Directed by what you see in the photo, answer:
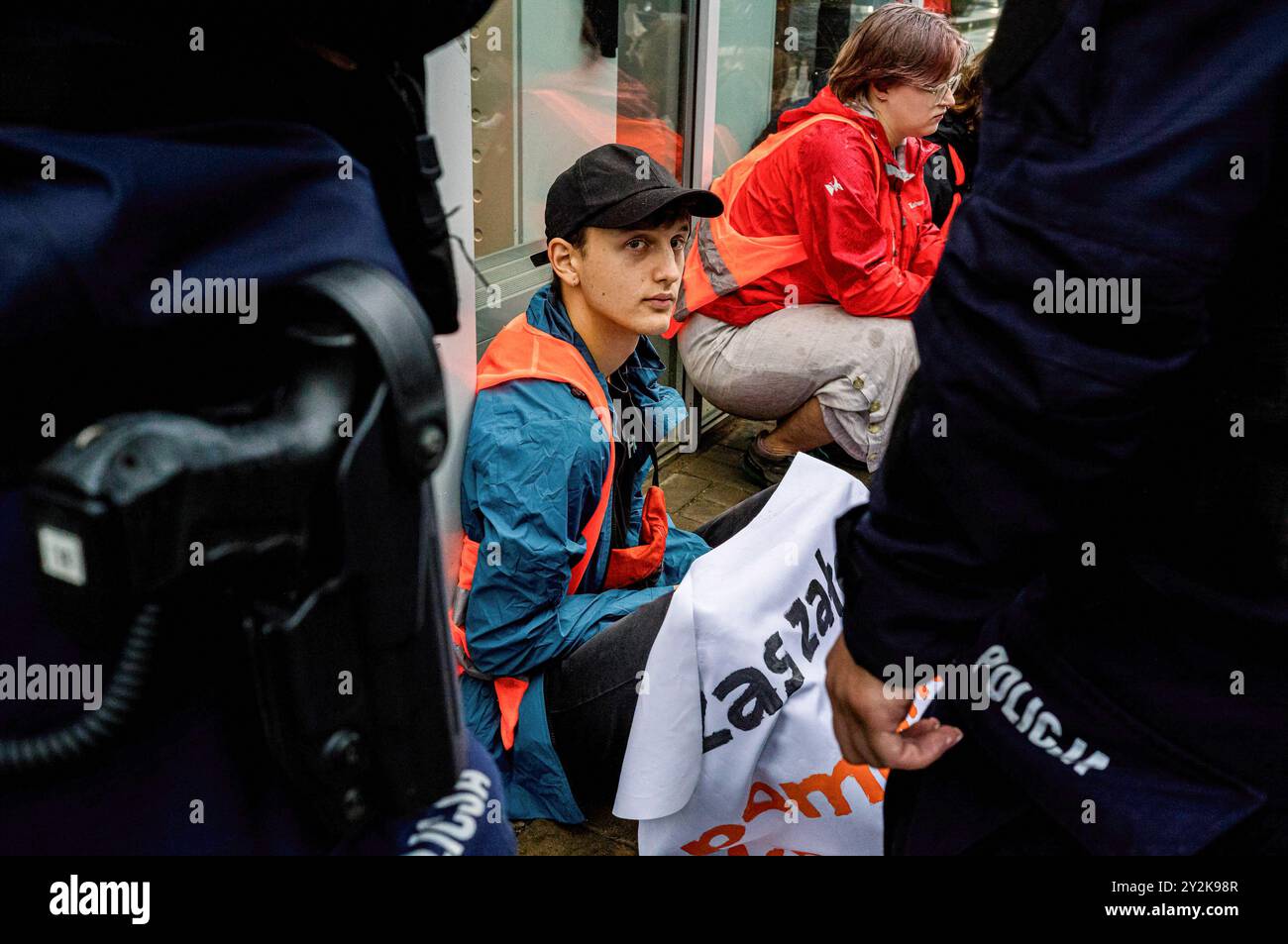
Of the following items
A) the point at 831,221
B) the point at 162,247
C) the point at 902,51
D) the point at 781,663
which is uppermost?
the point at 902,51

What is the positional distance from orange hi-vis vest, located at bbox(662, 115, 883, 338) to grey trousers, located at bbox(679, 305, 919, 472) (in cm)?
12

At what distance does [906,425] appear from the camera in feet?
3.97

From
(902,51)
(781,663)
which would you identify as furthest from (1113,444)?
(902,51)

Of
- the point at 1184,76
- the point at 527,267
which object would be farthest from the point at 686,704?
the point at 527,267

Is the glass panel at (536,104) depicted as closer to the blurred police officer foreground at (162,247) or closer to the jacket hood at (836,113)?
the jacket hood at (836,113)

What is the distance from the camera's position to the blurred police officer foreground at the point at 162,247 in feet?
2.72

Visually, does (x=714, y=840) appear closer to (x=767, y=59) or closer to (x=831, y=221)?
(x=831, y=221)

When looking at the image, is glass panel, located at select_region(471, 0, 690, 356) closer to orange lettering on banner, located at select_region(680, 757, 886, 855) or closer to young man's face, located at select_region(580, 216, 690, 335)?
young man's face, located at select_region(580, 216, 690, 335)

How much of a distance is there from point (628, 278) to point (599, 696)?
965mm

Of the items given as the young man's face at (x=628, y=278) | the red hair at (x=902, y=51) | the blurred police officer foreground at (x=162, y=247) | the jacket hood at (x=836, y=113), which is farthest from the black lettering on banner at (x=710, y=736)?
the red hair at (x=902, y=51)

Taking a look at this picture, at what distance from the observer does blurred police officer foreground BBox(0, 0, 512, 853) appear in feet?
2.72

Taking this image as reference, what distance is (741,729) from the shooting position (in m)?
2.15

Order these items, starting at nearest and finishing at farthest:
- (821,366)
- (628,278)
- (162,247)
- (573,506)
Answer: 1. (162,247)
2. (573,506)
3. (628,278)
4. (821,366)

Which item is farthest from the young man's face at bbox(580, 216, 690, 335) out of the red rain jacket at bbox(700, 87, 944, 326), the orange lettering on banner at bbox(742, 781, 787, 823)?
the red rain jacket at bbox(700, 87, 944, 326)
